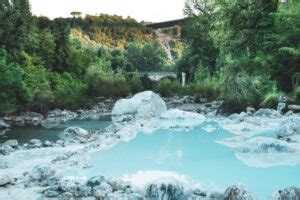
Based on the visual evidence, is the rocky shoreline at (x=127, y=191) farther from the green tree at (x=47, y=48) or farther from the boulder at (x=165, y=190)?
the green tree at (x=47, y=48)

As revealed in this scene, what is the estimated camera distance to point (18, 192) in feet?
25.9

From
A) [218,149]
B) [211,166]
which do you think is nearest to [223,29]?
[218,149]

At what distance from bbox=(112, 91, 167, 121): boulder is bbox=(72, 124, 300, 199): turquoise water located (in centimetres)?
1017

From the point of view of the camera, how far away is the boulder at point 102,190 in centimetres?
745

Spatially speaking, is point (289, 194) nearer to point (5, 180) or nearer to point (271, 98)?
point (5, 180)

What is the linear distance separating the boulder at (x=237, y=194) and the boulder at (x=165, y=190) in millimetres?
840

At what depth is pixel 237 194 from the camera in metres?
6.84

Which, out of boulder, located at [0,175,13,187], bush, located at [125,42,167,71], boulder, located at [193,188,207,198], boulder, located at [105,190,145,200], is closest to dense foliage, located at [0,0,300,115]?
bush, located at [125,42,167,71]

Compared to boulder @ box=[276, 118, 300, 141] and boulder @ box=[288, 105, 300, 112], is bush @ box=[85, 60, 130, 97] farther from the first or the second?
boulder @ box=[276, 118, 300, 141]

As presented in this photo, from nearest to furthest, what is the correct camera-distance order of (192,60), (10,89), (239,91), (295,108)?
(295,108) → (239,91) → (10,89) → (192,60)

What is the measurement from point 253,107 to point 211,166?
41.6 feet

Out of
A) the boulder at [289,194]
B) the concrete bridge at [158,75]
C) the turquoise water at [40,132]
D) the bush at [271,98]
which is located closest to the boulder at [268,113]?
the bush at [271,98]

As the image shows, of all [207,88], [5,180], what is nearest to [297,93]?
[5,180]

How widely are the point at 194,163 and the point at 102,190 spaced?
129 inches
